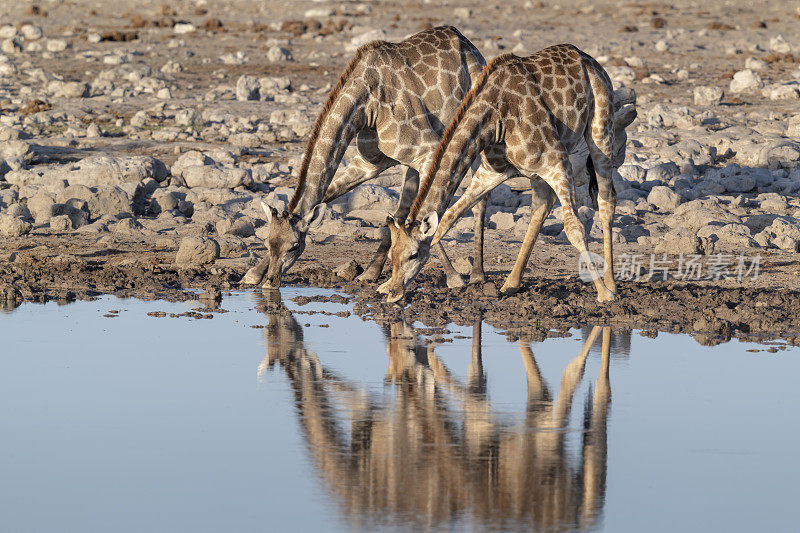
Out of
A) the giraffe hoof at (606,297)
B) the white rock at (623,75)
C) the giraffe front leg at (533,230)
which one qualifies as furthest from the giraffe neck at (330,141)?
the white rock at (623,75)

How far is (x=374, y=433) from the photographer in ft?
23.3

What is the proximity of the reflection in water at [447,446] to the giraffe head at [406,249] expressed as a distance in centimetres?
→ 145

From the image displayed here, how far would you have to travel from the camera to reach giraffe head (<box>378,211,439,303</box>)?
10.7 meters

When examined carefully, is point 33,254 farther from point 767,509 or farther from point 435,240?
point 767,509

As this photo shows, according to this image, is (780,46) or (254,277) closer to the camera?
(254,277)

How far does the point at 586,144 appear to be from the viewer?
12.2 m

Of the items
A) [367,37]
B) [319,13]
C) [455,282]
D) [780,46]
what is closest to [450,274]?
[455,282]

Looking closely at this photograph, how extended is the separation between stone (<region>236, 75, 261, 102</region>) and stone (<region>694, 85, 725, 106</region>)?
8.36 metres

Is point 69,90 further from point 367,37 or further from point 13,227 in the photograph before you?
point 13,227

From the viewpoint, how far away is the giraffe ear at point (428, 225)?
1072 centimetres

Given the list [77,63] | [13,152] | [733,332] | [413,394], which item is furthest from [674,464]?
[77,63]

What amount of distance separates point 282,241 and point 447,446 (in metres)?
5.37

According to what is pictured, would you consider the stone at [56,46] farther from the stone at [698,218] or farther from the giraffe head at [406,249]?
the giraffe head at [406,249]

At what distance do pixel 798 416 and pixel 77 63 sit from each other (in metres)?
23.7
